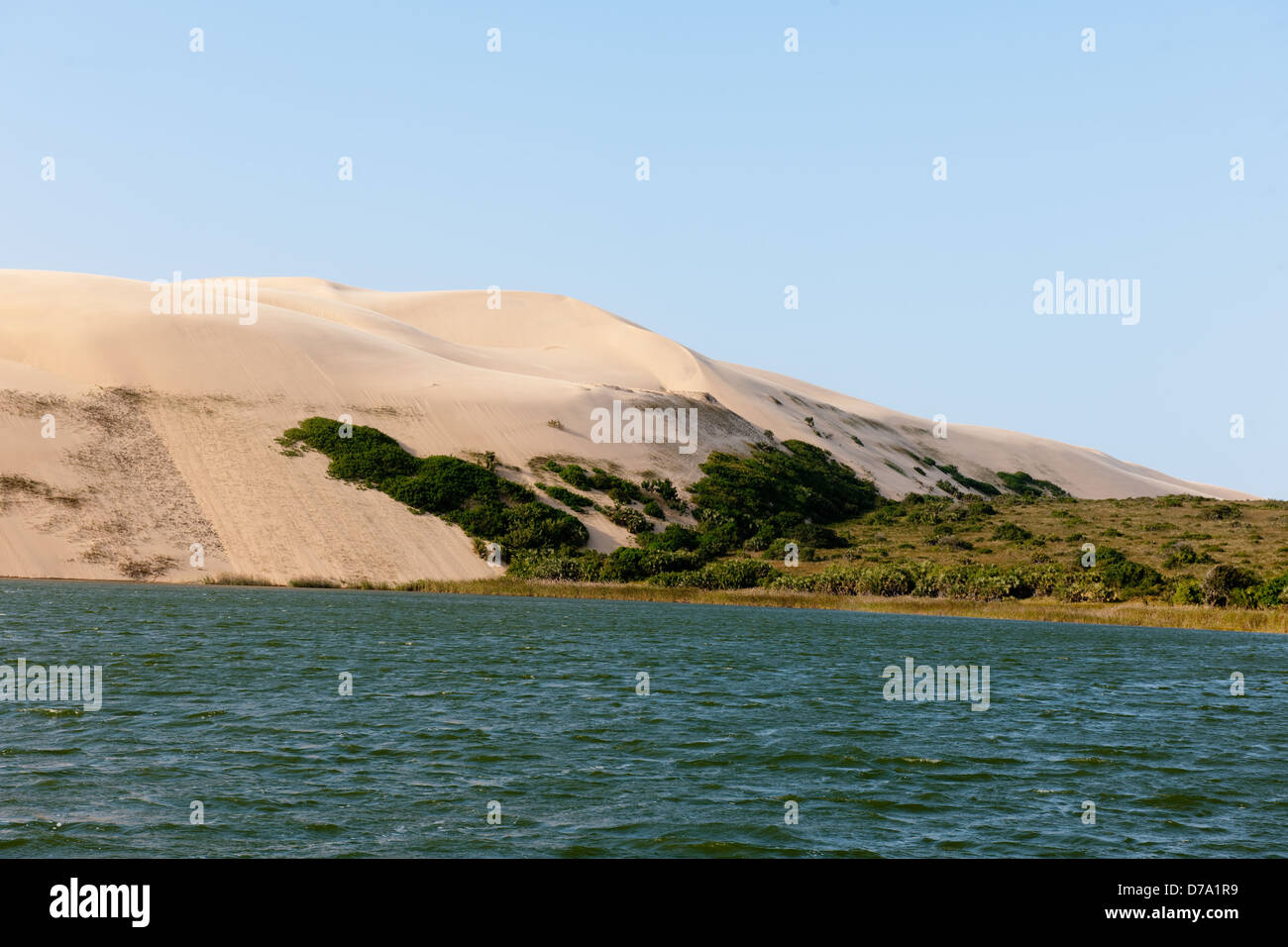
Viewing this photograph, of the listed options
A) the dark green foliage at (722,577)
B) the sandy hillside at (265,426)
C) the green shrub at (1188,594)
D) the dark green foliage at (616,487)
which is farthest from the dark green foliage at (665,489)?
the green shrub at (1188,594)

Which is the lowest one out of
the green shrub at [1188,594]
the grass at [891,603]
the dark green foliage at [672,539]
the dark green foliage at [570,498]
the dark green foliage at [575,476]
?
the grass at [891,603]

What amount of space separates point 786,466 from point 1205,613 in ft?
165

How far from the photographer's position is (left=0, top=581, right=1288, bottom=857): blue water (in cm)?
1471

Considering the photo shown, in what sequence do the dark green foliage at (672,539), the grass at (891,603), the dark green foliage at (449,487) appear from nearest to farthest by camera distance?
Answer: the grass at (891,603) → the dark green foliage at (449,487) → the dark green foliage at (672,539)

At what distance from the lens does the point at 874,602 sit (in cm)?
5812

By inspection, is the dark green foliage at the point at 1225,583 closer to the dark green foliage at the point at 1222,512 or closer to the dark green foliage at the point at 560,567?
the dark green foliage at the point at 1222,512

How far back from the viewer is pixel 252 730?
2044 cm

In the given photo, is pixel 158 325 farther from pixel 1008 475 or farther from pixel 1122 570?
pixel 1008 475

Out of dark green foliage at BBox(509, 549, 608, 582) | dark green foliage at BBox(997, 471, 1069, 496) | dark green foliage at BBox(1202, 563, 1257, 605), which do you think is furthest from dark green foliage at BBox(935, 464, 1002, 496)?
dark green foliage at BBox(1202, 563, 1257, 605)

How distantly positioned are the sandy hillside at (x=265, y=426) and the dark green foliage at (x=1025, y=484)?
3739 mm

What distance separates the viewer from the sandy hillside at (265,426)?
66.1 meters

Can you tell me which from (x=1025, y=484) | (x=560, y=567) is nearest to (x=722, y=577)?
(x=560, y=567)

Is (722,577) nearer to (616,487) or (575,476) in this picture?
(616,487)

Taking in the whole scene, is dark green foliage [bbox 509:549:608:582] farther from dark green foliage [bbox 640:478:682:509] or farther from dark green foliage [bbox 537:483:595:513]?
dark green foliage [bbox 640:478:682:509]
